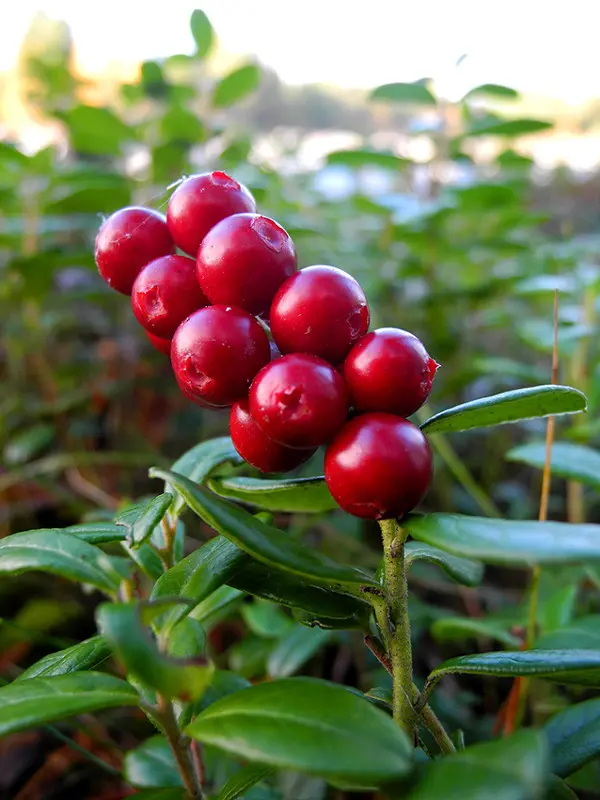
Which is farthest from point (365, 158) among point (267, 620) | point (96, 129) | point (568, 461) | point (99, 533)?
point (99, 533)

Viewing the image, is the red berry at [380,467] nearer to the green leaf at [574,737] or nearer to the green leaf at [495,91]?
the green leaf at [574,737]

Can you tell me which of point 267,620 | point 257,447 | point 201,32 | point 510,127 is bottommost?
point 267,620

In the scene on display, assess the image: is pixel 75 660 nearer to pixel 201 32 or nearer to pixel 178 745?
pixel 178 745

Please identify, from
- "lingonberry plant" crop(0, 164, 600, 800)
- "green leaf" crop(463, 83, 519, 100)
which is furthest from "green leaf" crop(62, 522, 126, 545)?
"green leaf" crop(463, 83, 519, 100)

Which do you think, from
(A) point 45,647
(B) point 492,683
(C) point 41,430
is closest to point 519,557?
(B) point 492,683

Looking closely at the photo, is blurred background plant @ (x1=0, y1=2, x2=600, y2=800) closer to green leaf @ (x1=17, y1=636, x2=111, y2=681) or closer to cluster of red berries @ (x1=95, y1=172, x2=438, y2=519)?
green leaf @ (x1=17, y1=636, x2=111, y2=681)

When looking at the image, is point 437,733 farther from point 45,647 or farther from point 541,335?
point 45,647

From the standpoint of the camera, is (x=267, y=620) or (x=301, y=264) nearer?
(x=267, y=620)

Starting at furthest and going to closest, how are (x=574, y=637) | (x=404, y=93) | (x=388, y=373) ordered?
(x=404, y=93) → (x=574, y=637) → (x=388, y=373)
